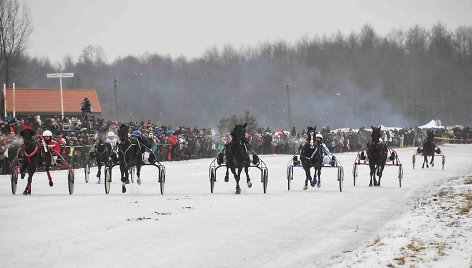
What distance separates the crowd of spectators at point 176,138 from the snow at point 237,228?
462 centimetres

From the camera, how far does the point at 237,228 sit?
42.1ft

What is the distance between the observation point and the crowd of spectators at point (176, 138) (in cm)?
3294

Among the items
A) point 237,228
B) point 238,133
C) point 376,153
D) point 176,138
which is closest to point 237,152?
point 238,133

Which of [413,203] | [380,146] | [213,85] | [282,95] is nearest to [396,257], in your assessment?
[413,203]

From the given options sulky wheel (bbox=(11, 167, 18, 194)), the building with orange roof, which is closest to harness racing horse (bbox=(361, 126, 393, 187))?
sulky wheel (bbox=(11, 167, 18, 194))

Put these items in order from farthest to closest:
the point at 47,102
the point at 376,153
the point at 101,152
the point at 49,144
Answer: the point at 47,102 < the point at 101,152 < the point at 376,153 < the point at 49,144

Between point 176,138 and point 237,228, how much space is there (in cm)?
3211

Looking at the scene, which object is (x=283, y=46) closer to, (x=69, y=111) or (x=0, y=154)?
(x=69, y=111)

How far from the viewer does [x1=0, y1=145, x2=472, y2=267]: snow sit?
9742 millimetres

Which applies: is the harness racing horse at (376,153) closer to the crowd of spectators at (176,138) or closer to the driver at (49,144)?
the crowd of spectators at (176,138)

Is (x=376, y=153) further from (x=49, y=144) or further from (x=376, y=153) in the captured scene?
(x=49, y=144)

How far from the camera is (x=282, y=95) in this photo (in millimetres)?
112812

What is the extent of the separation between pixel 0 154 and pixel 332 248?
2201cm

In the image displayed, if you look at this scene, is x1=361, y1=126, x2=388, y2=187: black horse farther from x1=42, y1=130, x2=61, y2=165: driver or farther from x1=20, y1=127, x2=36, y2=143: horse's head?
x1=20, y1=127, x2=36, y2=143: horse's head
